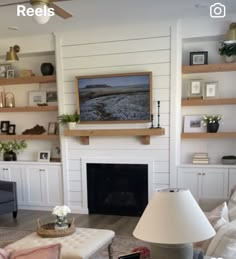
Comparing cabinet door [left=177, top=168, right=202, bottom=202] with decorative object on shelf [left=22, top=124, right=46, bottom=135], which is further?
decorative object on shelf [left=22, top=124, right=46, bottom=135]

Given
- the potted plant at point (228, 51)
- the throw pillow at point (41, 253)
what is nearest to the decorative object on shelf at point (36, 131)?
the potted plant at point (228, 51)

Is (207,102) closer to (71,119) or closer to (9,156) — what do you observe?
(71,119)

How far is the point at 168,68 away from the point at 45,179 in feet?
9.17

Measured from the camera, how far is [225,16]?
174 inches

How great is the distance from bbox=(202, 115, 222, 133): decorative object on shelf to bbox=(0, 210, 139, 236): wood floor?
1815mm

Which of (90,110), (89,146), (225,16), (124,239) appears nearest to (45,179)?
(89,146)

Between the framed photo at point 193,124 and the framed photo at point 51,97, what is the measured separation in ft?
7.62

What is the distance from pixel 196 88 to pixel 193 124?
0.57 metres

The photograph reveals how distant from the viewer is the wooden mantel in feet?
15.3

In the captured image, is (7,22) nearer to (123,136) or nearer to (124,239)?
(123,136)

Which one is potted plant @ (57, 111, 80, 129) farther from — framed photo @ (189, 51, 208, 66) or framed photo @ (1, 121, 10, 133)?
framed photo @ (189, 51, 208, 66)

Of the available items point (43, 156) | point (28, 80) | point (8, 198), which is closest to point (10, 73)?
point (28, 80)

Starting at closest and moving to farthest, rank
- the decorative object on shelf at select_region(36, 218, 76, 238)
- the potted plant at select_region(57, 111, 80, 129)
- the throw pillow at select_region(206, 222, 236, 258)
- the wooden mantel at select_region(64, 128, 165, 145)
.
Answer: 1. the throw pillow at select_region(206, 222, 236, 258)
2. the decorative object on shelf at select_region(36, 218, 76, 238)
3. the wooden mantel at select_region(64, 128, 165, 145)
4. the potted plant at select_region(57, 111, 80, 129)

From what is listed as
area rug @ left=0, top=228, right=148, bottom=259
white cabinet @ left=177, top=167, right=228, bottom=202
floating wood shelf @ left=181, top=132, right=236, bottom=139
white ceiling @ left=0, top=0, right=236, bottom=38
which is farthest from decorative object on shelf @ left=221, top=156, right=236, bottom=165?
white ceiling @ left=0, top=0, right=236, bottom=38
